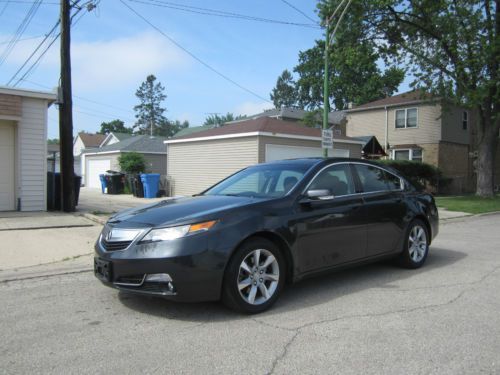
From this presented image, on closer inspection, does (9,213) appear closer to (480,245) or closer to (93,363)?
(93,363)

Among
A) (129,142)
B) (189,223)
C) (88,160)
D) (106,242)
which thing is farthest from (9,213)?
(88,160)

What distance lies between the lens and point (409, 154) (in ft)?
97.2

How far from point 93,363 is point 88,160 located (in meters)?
33.0

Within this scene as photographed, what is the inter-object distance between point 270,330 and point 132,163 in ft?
72.9

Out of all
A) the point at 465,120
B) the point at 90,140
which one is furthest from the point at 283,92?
the point at 465,120

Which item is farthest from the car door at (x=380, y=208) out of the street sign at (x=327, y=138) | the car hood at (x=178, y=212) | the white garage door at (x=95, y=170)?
the white garage door at (x=95, y=170)

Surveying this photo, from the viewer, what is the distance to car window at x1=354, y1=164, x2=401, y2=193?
6.00 m

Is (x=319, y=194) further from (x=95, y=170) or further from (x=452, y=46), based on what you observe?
(x=95, y=170)

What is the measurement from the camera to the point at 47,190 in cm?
1277

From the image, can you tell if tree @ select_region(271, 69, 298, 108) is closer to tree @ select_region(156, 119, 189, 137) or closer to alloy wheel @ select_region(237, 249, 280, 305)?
tree @ select_region(156, 119, 189, 137)

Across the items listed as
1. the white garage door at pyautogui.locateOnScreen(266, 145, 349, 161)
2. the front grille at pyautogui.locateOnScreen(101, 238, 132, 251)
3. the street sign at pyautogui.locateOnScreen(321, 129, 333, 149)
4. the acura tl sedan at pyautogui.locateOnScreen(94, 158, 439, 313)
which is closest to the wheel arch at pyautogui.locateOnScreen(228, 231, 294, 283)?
the acura tl sedan at pyautogui.locateOnScreen(94, 158, 439, 313)

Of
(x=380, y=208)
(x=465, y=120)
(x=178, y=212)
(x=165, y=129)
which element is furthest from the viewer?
(x=165, y=129)

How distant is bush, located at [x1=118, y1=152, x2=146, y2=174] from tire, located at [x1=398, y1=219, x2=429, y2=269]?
2054 cm

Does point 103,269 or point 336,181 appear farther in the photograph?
point 336,181
